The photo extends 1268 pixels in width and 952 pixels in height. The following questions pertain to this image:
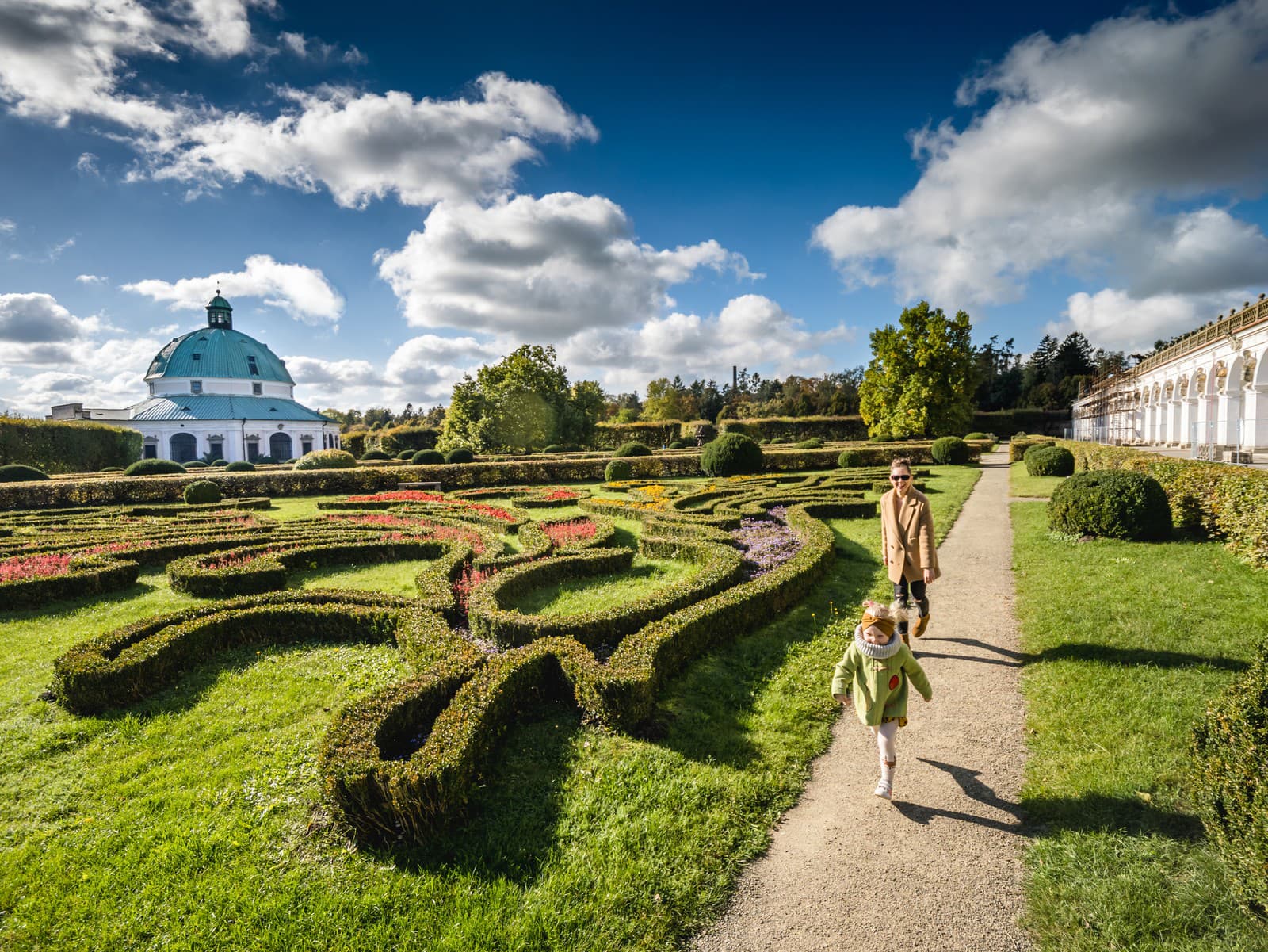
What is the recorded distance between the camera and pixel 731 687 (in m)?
5.36

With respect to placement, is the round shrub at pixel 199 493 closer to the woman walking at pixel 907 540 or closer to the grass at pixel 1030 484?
the woman walking at pixel 907 540

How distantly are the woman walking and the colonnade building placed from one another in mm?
60775

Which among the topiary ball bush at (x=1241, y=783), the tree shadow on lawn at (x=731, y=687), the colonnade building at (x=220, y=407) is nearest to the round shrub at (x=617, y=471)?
the tree shadow on lawn at (x=731, y=687)

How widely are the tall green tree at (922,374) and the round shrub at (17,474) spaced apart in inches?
1608

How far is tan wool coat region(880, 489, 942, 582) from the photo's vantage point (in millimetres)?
5609

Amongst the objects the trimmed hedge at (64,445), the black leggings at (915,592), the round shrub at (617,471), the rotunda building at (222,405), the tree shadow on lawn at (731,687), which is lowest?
the tree shadow on lawn at (731,687)

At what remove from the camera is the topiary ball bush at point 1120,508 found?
948 centimetres

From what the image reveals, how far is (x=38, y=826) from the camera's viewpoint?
3686 millimetres

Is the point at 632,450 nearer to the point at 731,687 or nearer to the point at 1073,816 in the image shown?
the point at 731,687

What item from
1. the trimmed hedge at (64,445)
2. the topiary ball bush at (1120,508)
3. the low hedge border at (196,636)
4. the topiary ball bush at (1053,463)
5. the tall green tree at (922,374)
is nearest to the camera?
the low hedge border at (196,636)

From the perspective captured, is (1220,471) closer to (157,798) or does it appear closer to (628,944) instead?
(628,944)

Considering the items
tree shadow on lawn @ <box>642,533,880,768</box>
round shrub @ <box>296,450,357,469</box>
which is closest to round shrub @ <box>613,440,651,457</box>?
round shrub @ <box>296,450,357,469</box>

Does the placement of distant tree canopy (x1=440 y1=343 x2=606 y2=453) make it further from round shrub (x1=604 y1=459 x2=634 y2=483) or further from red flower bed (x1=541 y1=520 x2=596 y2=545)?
red flower bed (x1=541 y1=520 x2=596 y2=545)

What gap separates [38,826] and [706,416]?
68145mm
